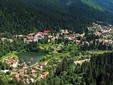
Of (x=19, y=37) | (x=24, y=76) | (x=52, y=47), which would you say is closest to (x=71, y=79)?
(x=24, y=76)

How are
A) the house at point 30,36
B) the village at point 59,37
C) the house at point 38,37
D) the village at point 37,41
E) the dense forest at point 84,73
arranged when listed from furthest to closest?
the house at point 30,36, the house at point 38,37, the village at point 59,37, the village at point 37,41, the dense forest at point 84,73

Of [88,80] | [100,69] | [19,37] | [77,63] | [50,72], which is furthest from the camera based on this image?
[19,37]

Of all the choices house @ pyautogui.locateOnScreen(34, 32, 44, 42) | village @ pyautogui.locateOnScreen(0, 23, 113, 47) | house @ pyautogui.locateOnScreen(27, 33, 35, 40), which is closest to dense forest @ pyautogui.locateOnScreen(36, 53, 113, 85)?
village @ pyautogui.locateOnScreen(0, 23, 113, 47)

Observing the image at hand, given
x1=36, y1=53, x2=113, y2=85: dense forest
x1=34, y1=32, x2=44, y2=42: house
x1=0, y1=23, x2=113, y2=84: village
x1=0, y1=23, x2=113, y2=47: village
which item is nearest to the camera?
x1=36, y1=53, x2=113, y2=85: dense forest

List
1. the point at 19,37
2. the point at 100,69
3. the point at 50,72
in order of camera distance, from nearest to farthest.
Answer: the point at 100,69
the point at 50,72
the point at 19,37

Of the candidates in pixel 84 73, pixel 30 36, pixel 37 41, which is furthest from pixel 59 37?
pixel 84 73

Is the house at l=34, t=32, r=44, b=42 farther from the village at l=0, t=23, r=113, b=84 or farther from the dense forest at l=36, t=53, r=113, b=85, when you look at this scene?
the dense forest at l=36, t=53, r=113, b=85

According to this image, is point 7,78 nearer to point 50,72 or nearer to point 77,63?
point 50,72

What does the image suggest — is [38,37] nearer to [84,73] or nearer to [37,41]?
[37,41]

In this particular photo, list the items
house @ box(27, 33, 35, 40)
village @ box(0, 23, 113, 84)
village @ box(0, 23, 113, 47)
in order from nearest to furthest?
village @ box(0, 23, 113, 84) < village @ box(0, 23, 113, 47) < house @ box(27, 33, 35, 40)

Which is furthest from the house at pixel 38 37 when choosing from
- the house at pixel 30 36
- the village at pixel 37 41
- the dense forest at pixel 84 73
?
the dense forest at pixel 84 73

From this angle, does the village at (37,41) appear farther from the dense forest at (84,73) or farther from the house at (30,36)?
the dense forest at (84,73)
